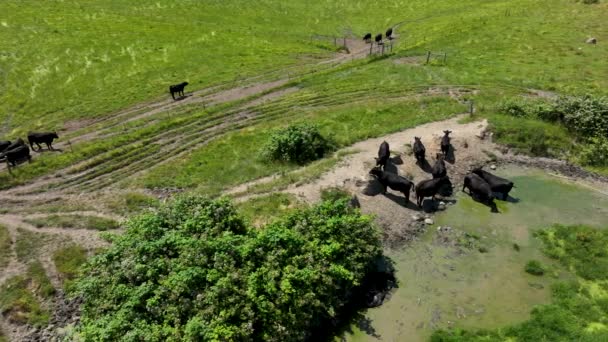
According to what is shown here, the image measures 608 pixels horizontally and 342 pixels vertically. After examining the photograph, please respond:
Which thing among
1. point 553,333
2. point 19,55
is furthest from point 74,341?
point 19,55

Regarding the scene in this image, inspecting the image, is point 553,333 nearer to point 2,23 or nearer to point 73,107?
point 73,107

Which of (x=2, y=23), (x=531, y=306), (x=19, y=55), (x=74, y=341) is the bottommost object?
(x=531, y=306)

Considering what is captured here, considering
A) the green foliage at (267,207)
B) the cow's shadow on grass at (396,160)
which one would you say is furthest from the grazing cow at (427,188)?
the green foliage at (267,207)

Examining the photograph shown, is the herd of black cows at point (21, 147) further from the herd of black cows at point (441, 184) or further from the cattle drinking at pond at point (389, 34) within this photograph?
the cattle drinking at pond at point (389, 34)

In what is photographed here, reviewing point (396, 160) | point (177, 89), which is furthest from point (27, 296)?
point (177, 89)

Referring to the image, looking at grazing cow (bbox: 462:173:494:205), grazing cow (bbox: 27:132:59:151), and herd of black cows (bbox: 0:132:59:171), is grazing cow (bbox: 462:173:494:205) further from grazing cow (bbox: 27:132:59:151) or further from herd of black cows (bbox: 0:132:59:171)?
grazing cow (bbox: 27:132:59:151)

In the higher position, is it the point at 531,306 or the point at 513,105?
the point at 513,105

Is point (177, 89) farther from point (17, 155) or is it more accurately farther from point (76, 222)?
point (76, 222)
